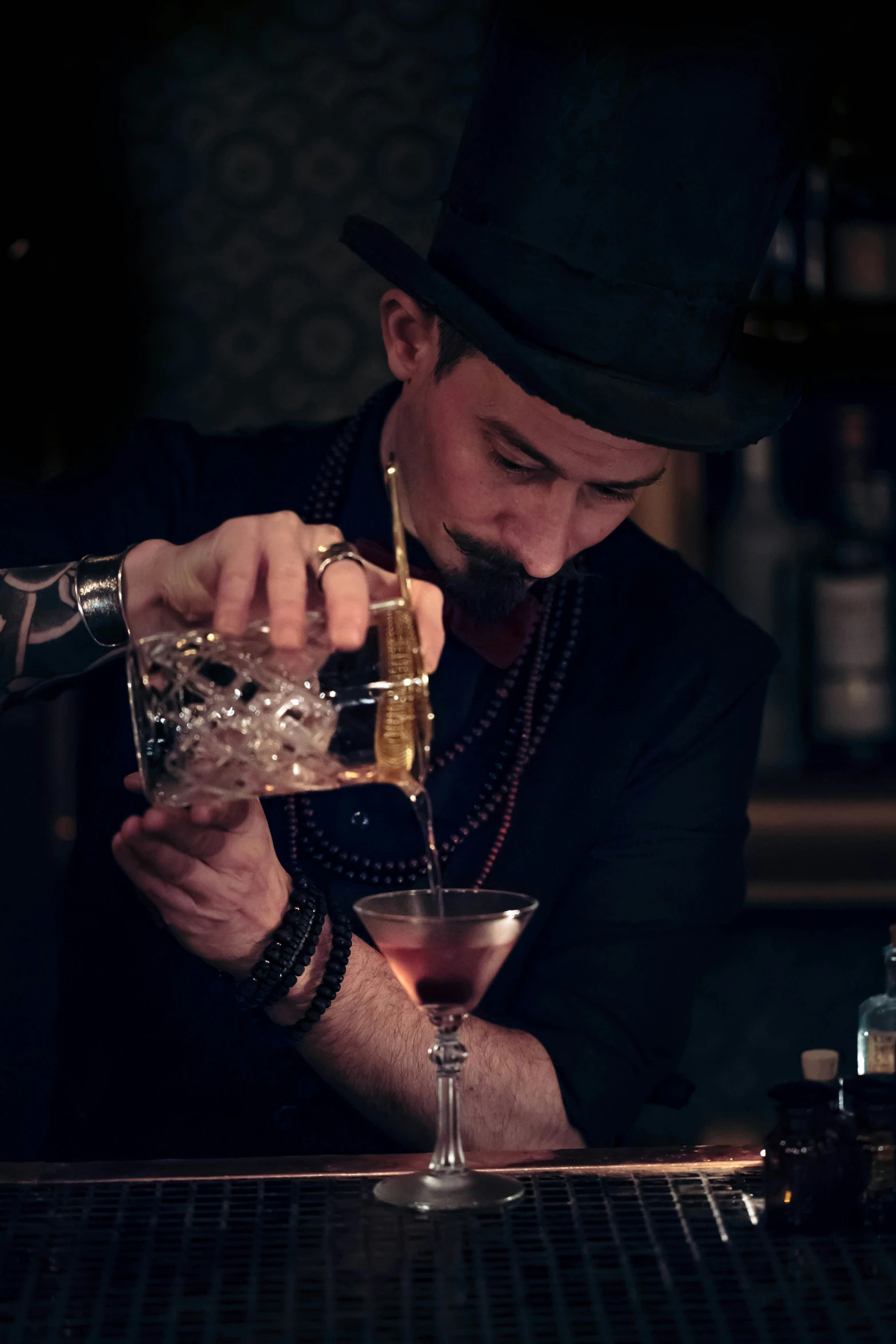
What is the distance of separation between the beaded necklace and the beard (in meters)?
0.16

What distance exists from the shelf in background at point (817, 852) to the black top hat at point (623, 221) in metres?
0.98

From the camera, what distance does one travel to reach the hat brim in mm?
1686

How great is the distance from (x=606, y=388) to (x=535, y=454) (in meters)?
0.11

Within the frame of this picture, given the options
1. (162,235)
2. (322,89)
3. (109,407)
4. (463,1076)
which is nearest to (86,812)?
(463,1076)

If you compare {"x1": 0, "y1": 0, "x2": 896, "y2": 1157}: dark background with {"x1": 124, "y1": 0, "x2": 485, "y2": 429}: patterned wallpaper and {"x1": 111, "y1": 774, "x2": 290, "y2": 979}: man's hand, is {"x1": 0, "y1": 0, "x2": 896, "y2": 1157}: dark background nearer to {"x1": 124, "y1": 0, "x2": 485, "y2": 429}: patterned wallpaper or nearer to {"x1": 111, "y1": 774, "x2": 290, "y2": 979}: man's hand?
{"x1": 124, "y1": 0, "x2": 485, "y2": 429}: patterned wallpaper

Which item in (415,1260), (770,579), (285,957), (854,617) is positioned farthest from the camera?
(770,579)

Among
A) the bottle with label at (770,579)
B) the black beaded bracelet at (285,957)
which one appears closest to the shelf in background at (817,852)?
the bottle with label at (770,579)

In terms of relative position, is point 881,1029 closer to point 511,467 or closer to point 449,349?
point 511,467

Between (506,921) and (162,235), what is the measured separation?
1.81m

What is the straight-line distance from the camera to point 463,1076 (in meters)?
1.80

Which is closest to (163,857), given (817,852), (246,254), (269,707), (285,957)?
(285,957)

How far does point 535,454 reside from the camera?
70.1 inches

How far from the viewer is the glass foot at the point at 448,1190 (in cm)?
133

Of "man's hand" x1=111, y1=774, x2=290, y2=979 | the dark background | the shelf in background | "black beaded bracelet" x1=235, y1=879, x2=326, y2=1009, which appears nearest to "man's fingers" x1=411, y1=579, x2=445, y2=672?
"man's hand" x1=111, y1=774, x2=290, y2=979
